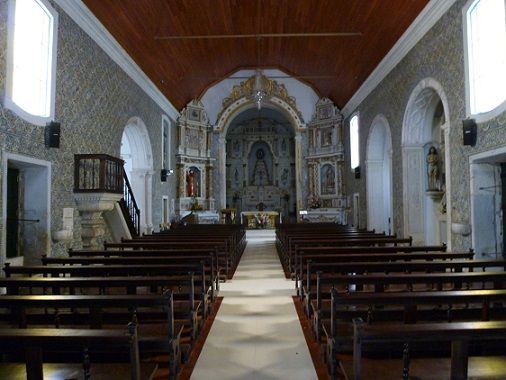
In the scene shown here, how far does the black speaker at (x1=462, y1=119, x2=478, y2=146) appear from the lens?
7449mm

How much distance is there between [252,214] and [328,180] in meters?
4.01

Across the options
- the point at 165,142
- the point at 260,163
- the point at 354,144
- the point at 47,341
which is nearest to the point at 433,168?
the point at 354,144

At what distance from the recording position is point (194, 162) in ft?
66.0

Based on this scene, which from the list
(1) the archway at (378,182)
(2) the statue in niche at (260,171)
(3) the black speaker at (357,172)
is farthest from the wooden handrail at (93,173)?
(2) the statue in niche at (260,171)

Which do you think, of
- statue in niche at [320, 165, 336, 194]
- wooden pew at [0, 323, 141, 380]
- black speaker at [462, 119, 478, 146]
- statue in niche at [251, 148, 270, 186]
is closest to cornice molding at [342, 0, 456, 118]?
black speaker at [462, 119, 478, 146]

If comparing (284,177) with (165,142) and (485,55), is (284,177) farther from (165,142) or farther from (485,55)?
(485,55)

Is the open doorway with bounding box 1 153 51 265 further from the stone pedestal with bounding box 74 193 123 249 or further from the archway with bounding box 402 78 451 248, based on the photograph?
the archway with bounding box 402 78 451 248

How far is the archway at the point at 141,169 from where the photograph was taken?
1442 cm

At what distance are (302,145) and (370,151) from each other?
6.24 metres

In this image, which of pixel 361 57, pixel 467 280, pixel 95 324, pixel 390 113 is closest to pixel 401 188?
pixel 390 113

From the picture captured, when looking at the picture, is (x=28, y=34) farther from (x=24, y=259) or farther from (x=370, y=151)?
(x=370, y=151)

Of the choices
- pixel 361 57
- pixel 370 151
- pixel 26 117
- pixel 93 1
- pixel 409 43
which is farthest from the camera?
pixel 370 151

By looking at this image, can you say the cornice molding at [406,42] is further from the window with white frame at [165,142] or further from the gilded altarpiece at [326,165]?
the window with white frame at [165,142]

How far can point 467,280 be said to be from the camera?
379 centimetres
